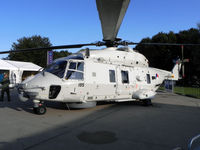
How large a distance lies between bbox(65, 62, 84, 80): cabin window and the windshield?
0.78ft

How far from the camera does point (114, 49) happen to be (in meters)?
8.07

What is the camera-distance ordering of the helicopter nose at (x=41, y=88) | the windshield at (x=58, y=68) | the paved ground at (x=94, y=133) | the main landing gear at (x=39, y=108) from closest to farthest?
the paved ground at (x=94, y=133) → the helicopter nose at (x=41, y=88) → the main landing gear at (x=39, y=108) → the windshield at (x=58, y=68)

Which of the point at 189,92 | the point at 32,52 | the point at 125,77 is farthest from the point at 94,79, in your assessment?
the point at 32,52

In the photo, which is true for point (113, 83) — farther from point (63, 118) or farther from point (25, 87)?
point (25, 87)

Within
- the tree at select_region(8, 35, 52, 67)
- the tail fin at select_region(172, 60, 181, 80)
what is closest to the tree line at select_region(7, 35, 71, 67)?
the tree at select_region(8, 35, 52, 67)

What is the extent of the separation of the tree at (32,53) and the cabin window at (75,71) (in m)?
36.4

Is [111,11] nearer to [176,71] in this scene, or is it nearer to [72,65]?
[72,65]

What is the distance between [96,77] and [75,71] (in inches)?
43.4

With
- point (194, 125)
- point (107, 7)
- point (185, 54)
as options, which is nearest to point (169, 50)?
point (185, 54)

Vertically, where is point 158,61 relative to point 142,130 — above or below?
above

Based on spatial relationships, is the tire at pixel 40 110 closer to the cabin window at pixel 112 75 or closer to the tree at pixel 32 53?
the cabin window at pixel 112 75

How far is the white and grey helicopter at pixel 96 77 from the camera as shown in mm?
5996

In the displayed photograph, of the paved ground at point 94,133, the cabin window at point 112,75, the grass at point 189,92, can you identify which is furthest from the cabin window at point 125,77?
the grass at point 189,92

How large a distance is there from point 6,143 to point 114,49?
6.00m
